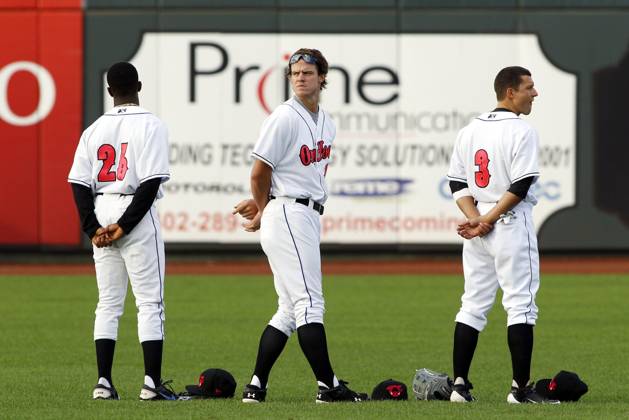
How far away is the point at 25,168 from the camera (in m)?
21.6

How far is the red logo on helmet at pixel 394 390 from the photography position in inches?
321

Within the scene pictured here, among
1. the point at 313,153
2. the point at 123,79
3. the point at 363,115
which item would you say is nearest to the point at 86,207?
the point at 123,79

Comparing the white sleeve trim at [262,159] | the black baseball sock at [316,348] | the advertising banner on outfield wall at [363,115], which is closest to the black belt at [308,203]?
the white sleeve trim at [262,159]

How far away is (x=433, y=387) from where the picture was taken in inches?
323

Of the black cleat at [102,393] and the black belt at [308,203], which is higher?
the black belt at [308,203]

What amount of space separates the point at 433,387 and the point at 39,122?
1463 centimetres

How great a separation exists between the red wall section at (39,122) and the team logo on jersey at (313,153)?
46.4 ft

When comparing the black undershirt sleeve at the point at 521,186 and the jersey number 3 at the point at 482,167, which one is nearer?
the black undershirt sleeve at the point at 521,186

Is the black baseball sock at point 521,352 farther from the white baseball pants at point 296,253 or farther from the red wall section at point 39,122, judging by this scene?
the red wall section at point 39,122

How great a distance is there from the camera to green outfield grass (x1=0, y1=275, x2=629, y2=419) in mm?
7410

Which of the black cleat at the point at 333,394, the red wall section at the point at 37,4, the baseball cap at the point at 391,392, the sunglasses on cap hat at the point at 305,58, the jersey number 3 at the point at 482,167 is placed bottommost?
the baseball cap at the point at 391,392

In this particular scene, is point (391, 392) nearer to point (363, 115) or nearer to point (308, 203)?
point (308, 203)

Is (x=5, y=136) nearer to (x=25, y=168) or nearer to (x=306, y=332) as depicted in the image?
(x=25, y=168)

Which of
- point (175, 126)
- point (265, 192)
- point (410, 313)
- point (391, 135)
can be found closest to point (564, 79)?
point (391, 135)
